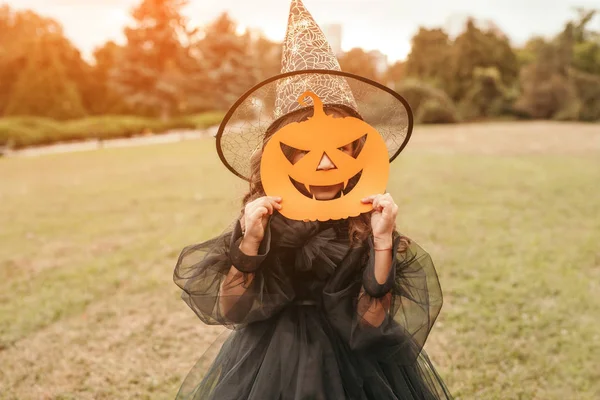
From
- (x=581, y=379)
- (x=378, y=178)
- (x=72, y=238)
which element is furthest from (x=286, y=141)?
(x=72, y=238)

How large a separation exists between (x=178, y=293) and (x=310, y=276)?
2.57m

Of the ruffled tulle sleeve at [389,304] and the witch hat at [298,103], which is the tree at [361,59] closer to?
the witch hat at [298,103]

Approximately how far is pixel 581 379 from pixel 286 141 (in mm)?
2225

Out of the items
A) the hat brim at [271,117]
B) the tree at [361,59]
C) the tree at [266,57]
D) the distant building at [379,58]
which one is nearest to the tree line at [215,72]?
the tree at [266,57]

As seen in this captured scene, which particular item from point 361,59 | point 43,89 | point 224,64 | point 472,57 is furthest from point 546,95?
point 43,89

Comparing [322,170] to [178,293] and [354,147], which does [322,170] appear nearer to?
[354,147]

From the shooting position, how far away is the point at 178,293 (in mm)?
3986

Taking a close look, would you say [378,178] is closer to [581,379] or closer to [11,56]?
[581,379]

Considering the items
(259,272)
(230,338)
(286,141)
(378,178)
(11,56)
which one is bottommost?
(230,338)

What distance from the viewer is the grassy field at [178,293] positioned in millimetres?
2809

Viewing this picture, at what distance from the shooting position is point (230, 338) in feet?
6.14

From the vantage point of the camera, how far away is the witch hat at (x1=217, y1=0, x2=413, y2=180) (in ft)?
4.98

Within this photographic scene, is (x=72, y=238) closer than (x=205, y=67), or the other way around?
(x=72, y=238)

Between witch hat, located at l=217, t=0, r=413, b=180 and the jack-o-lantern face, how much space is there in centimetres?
7
